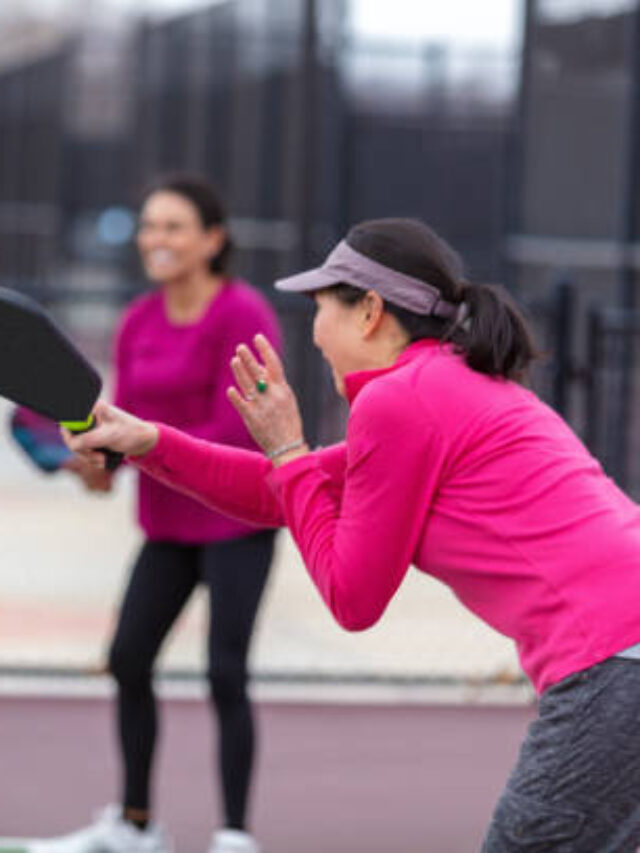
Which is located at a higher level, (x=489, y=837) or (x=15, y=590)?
(x=489, y=837)

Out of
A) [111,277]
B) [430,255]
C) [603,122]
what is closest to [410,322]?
[430,255]

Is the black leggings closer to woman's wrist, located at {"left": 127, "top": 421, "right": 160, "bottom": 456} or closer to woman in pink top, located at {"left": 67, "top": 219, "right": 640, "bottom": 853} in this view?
woman's wrist, located at {"left": 127, "top": 421, "right": 160, "bottom": 456}

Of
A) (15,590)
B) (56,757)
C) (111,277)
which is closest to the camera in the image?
(56,757)

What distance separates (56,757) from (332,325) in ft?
11.4

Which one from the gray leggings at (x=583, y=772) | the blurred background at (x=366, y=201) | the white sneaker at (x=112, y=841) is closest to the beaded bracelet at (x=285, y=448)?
the gray leggings at (x=583, y=772)

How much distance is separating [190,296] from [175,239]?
17cm

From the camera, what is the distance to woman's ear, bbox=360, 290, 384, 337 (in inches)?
140

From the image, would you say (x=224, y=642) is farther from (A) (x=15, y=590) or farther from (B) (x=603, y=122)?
(B) (x=603, y=122)

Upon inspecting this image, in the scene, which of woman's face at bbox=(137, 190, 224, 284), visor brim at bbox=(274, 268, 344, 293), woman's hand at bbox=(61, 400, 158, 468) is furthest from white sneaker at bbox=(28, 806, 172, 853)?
visor brim at bbox=(274, 268, 344, 293)

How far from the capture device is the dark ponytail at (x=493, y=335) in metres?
3.54

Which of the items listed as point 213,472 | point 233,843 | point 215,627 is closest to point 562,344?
point 215,627

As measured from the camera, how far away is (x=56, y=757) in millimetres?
6750

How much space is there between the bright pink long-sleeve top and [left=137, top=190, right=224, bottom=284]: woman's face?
2.31 meters

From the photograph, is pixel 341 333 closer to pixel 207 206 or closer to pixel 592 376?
pixel 207 206
